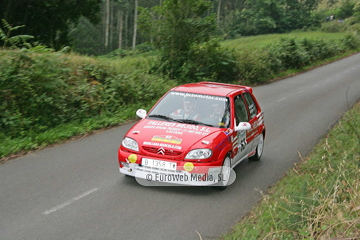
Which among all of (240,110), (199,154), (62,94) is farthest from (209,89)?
(62,94)

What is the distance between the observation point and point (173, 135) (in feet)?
23.9

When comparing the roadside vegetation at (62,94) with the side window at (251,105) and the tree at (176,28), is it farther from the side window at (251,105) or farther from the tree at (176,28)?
the side window at (251,105)

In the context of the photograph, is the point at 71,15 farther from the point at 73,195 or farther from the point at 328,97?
the point at 73,195

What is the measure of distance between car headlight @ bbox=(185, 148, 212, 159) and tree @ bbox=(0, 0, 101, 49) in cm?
1767

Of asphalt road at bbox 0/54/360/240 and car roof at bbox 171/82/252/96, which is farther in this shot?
car roof at bbox 171/82/252/96

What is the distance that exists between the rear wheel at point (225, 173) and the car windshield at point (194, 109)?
0.67 m

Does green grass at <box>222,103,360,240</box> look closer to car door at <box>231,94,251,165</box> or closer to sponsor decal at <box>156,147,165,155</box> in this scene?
car door at <box>231,94,251,165</box>

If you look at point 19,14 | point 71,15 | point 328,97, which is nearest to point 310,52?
point 328,97

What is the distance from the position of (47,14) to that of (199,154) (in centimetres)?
1998

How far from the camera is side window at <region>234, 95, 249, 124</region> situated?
8.42 meters

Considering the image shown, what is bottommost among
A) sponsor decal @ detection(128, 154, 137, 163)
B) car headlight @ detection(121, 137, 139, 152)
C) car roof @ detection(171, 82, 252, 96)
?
sponsor decal @ detection(128, 154, 137, 163)

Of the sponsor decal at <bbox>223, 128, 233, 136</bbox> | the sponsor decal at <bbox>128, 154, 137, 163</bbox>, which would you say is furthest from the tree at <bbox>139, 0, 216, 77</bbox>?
the sponsor decal at <bbox>128, 154, 137, 163</bbox>

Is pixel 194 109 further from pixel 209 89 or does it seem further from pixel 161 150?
pixel 161 150

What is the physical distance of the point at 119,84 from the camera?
48.6ft
